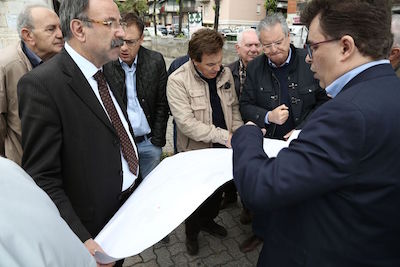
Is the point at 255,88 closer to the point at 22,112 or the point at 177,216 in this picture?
the point at 177,216

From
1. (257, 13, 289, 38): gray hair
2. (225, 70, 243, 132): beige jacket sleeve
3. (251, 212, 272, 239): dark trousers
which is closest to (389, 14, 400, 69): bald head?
(257, 13, 289, 38): gray hair

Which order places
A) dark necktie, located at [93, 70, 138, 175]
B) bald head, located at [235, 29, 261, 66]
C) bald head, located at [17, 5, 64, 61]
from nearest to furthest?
dark necktie, located at [93, 70, 138, 175] < bald head, located at [17, 5, 64, 61] < bald head, located at [235, 29, 261, 66]

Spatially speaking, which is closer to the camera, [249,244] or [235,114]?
[235,114]

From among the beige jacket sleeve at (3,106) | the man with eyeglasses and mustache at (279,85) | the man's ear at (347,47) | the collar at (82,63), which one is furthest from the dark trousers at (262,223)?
the beige jacket sleeve at (3,106)

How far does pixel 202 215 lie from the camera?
3082 mm

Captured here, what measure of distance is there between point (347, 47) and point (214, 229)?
2565 millimetres

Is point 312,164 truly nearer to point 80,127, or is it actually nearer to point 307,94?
point 80,127

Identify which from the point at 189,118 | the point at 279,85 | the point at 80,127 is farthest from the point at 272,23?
the point at 80,127

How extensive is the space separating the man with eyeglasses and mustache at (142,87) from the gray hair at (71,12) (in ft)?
3.60

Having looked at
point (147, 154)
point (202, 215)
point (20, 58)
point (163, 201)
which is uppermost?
point (20, 58)

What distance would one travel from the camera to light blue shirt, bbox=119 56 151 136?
294cm

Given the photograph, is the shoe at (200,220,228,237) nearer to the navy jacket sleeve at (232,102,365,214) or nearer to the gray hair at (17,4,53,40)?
the navy jacket sleeve at (232,102,365,214)

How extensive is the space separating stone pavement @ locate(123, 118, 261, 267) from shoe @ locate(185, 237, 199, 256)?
0.13 feet

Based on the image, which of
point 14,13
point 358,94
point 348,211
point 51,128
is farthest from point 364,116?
point 14,13
